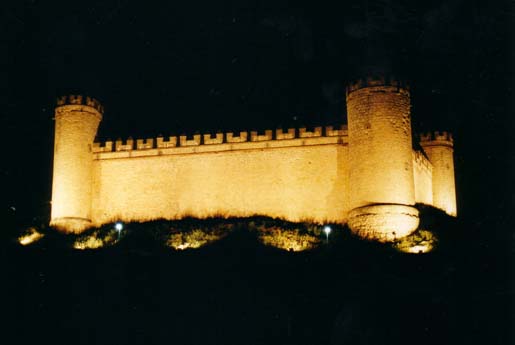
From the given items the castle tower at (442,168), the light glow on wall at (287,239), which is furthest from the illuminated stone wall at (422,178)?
the light glow on wall at (287,239)

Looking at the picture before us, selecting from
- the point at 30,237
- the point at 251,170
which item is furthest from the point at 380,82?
the point at 30,237

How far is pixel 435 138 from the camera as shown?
44.8m

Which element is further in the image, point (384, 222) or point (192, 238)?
point (192, 238)

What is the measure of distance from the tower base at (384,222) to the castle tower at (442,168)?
7597mm

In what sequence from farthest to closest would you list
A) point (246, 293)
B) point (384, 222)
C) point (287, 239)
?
point (287, 239)
point (384, 222)
point (246, 293)

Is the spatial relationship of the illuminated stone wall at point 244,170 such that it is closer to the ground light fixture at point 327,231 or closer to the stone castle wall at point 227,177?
the stone castle wall at point 227,177

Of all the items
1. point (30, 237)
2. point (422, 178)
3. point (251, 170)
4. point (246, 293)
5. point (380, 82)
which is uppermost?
point (380, 82)

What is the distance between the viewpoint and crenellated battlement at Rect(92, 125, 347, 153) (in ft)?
129

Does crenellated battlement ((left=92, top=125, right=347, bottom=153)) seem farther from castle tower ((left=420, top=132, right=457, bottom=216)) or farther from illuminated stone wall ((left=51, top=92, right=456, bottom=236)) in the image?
castle tower ((left=420, top=132, right=457, bottom=216))

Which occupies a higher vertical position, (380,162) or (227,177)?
(380,162)

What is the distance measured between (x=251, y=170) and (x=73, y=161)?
316 inches

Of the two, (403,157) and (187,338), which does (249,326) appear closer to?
(187,338)

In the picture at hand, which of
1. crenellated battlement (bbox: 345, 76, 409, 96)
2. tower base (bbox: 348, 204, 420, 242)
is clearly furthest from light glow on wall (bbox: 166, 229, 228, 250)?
crenellated battlement (bbox: 345, 76, 409, 96)

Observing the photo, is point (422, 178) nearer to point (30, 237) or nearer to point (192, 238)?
point (192, 238)
